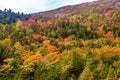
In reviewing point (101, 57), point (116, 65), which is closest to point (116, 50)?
point (101, 57)

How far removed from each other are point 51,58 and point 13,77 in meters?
19.6

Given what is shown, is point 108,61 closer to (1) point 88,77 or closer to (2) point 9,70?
(1) point 88,77

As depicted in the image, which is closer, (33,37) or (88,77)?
(88,77)

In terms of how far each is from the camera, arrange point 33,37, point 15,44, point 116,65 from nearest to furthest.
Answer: point 116,65, point 15,44, point 33,37

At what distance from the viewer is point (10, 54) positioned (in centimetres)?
12162

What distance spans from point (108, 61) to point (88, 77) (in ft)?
68.3

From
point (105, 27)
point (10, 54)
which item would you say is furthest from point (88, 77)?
point (105, 27)

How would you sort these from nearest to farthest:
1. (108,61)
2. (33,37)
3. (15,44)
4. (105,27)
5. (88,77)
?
(88,77), (108,61), (15,44), (33,37), (105,27)

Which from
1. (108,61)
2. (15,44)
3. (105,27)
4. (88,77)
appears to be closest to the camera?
(88,77)

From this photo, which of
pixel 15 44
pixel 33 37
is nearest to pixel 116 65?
pixel 15 44

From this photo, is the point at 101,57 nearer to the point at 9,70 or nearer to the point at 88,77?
the point at 88,77

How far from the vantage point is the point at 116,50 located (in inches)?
4370

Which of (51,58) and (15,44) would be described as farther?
(15,44)

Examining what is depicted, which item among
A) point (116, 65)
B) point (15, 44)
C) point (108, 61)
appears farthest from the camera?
point (15, 44)
